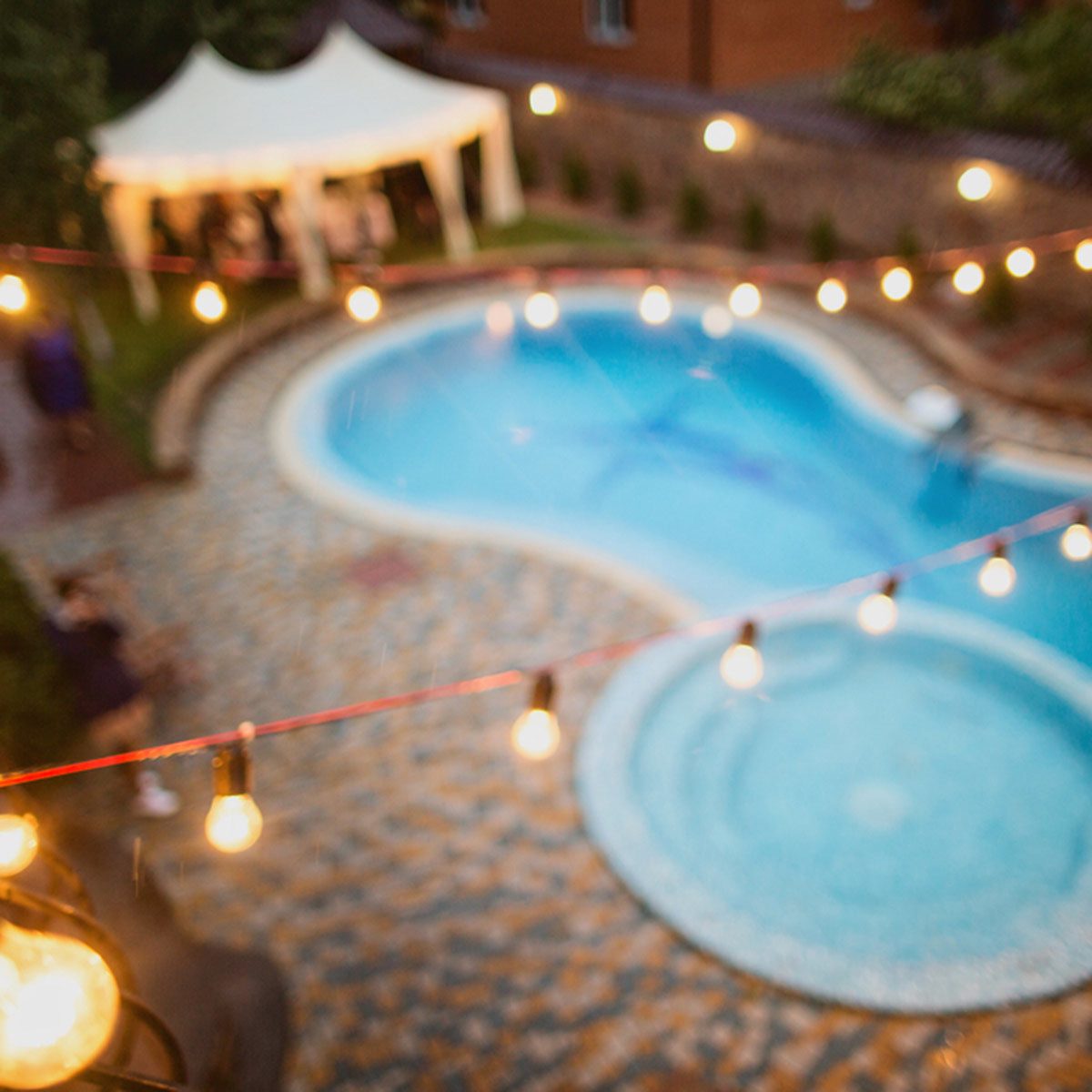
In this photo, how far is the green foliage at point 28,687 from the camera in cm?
668

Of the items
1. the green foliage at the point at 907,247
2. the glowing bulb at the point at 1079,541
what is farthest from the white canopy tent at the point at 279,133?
the glowing bulb at the point at 1079,541

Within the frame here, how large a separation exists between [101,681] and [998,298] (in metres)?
11.6

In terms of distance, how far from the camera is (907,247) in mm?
13547

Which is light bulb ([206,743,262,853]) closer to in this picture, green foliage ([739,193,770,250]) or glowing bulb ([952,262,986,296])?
glowing bulb ([952,262,986,296])

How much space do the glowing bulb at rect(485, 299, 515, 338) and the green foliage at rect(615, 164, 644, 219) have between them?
3728mm

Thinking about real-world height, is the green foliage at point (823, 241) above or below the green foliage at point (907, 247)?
above

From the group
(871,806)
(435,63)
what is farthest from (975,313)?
(435,63)

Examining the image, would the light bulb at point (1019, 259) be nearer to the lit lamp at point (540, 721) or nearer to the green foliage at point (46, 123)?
the lit lamp at point (540, 721)

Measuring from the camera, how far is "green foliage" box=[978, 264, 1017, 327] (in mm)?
12430

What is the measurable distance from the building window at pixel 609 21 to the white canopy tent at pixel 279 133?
4754 millimetres

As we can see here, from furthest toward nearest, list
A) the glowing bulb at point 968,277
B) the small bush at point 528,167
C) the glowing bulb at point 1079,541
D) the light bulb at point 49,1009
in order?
the small bush at point 528,167 → the glowing bulb at point 968,277 → the glowing bulb at point 1079,541 → the light bulb at point 49,1009

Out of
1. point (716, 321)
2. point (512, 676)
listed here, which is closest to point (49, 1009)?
point (512, 676)

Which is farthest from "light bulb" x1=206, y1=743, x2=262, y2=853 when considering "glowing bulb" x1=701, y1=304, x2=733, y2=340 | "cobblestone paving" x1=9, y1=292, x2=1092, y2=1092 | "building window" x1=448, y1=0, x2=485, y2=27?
"building window" x1=448, y1=0, x2=485, y2=27

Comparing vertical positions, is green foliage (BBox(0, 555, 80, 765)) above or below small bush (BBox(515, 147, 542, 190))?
below
